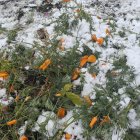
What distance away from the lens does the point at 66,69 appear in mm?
2580

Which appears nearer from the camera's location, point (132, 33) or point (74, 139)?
point (74, 139)

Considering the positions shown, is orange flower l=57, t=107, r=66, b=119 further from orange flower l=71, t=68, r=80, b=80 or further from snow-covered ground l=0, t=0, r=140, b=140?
orange flower l=71, t=68, r=80, b=80

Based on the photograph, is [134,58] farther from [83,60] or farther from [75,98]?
[75,98]

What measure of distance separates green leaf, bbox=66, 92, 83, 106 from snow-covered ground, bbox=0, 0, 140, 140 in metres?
0.12

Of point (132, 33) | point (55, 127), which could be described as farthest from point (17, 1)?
point (55, 127)

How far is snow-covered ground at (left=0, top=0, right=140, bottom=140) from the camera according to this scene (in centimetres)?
250

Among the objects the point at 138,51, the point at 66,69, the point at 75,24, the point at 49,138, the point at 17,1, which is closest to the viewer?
the point at 49,138

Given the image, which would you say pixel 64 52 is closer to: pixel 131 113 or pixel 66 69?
pixel 66 69

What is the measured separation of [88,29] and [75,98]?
887 millimetres

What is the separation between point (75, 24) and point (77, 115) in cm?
104

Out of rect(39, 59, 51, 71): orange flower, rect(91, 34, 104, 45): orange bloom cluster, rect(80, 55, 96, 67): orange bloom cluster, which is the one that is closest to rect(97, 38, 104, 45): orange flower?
rect(91, 34, 104, 45): orange bloom cluster

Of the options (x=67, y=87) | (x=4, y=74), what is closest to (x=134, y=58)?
(x=67, y=87)

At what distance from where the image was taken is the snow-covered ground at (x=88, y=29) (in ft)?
8.19

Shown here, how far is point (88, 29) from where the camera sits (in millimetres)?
2996
